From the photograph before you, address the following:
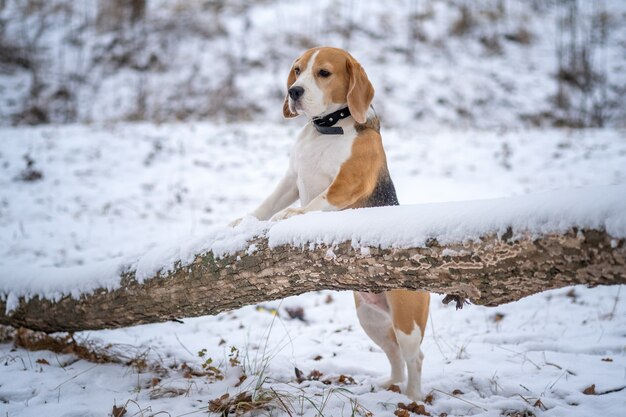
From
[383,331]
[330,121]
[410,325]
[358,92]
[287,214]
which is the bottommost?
[383,331]

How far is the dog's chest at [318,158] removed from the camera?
117 inches

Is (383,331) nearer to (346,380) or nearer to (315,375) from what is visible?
(346,380)

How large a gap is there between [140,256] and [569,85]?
1566 centimetres

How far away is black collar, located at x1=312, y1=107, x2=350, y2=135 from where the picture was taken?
304cm

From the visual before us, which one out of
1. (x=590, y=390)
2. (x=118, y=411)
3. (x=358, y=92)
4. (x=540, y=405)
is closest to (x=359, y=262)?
(x=358, y=92)

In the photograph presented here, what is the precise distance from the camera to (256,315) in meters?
4.60

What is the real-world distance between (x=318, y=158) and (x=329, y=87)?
1.53 feet

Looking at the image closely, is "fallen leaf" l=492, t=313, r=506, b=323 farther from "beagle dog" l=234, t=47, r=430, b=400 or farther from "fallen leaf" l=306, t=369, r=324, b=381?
"fallen leaf" l=306, t=369, r=324, b=381

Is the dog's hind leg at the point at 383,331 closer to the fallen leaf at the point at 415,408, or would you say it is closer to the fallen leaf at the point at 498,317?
the fallen leaf at the point at 415,408

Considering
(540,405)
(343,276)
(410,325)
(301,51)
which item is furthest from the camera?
(301,51)

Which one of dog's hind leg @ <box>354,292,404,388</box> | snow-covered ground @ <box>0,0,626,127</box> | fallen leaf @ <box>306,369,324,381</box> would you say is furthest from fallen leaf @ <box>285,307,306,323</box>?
snow-covered ground @ <box>0,0,626,127</box>

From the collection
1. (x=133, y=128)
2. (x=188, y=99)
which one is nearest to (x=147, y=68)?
(x=188, y=99)

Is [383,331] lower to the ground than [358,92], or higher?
lower

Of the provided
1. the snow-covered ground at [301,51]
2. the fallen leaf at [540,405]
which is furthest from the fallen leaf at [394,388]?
the snow-covered ground at [301,51]
